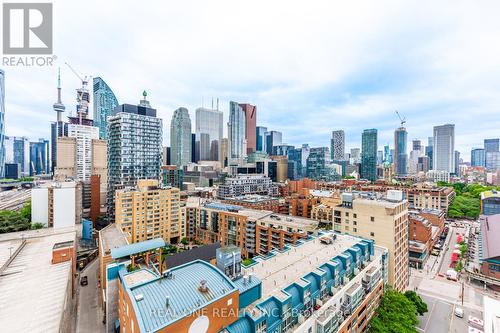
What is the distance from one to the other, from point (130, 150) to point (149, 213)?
34.3 meters

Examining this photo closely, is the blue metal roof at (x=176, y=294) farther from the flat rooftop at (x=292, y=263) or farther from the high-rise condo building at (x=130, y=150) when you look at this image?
the high-rise condo building at (x=130, y=150)

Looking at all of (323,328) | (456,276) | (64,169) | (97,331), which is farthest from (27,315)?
(64,169)

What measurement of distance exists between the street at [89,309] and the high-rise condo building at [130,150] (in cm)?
4083

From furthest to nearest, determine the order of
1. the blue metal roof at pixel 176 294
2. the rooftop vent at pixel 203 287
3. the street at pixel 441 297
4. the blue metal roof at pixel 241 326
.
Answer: the street at pixel 441 297 → the blue metal roof at pixel 241 326 → the rooftop vent at pixel 203 287 → the blue metal roof at pixel 176 294

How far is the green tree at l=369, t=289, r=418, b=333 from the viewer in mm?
28344

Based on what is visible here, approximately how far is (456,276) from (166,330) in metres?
75.3

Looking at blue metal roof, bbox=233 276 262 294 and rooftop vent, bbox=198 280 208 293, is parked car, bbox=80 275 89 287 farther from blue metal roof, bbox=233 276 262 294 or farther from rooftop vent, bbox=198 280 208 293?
rooftop vent, bbox=198 280 208 293

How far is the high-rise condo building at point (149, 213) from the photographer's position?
6731 centimetres

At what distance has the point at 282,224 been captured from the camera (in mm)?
57938

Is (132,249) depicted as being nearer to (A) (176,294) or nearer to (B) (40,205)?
(A) (176,294)

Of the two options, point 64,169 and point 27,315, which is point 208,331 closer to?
point 27,315

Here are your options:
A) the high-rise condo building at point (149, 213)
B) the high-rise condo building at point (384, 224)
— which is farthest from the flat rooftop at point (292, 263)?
the high-rise condo building at point (149, 213)

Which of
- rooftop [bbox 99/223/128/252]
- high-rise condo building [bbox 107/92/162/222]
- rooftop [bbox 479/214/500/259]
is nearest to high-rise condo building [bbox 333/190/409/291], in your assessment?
rooftop [bbox 479/214/500/259]

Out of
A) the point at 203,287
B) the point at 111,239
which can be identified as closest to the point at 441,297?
the point at 203,287
